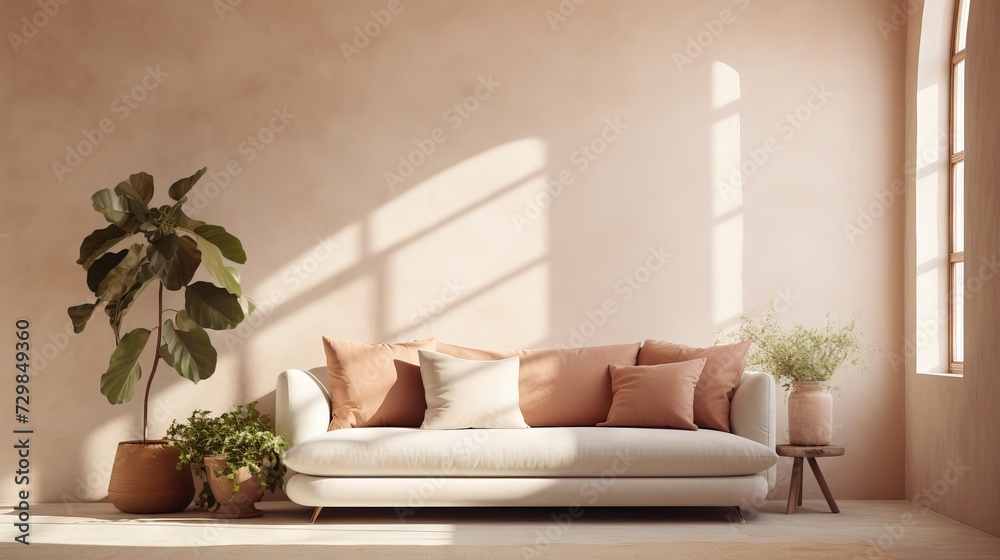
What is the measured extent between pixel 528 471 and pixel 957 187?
10.4ft

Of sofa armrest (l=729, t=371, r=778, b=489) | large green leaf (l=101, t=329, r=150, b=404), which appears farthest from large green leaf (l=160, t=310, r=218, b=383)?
sofa armrest (l=729, t=371, r=778, b=489)

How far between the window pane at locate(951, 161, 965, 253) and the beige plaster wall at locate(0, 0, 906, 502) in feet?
1.17

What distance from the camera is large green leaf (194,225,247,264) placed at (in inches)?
196

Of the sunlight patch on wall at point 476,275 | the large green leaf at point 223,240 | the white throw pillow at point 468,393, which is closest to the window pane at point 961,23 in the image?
the sunlight patch on wall at point 476,275

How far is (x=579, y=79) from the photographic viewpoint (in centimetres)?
560

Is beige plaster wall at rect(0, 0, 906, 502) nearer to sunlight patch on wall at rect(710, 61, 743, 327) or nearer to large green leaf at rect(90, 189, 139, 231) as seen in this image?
sunlight patch on wall at rect(710, 61, 743, 327)

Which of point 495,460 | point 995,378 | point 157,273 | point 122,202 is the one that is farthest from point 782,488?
point 122,202

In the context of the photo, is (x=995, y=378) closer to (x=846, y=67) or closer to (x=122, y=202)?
A: (x=846, y=67)

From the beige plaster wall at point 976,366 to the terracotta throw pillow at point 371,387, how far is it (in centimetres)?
293

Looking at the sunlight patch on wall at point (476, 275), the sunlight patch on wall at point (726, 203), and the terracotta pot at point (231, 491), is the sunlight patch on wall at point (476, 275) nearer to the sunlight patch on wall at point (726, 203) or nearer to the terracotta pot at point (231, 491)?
the sunlight patch on wall at point (726, 203)

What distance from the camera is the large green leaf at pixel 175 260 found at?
4754mm

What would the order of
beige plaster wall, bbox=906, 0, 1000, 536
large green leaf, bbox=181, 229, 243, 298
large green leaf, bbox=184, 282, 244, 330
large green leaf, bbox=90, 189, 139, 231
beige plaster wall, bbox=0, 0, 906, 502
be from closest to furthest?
1. beige plaster wall, bbox=906, 0, 1000, 536
2. large green leaf, bbox=90, 189, 139, 231
3. large green leaf, bbox=181, 229, 243, 298
4. large green leaf, bbox=184, 282, 244, 330
5. beige plaster wall, bbox=0, 0, 906, 502

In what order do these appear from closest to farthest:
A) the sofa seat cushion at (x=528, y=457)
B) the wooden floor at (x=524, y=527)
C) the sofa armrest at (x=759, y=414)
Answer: the wooden floor at (x=524, y=527) < the sofa seat cushion at (x=528, y=457) < the sofa armrest at (x=759, y=414)

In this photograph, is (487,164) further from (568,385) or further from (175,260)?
(175,260)
